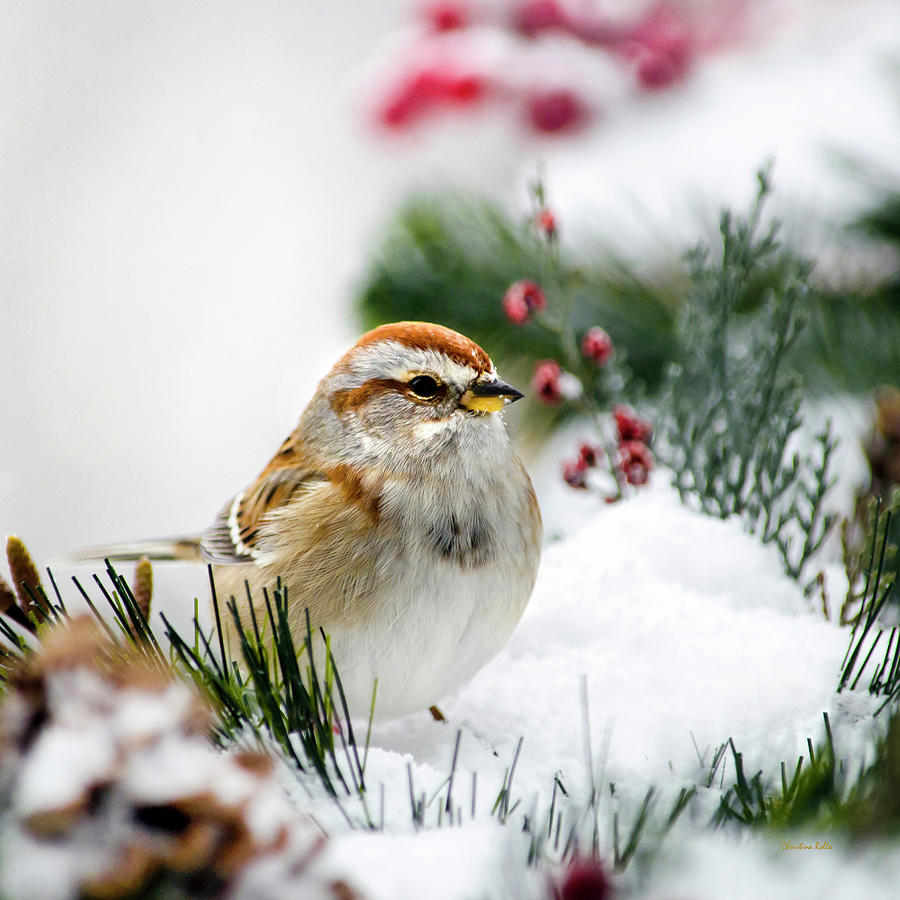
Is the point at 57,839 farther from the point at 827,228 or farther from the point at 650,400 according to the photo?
the point at 827,228

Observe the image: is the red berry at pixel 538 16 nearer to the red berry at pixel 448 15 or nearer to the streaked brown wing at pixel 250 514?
the red berry at pixel 448 15

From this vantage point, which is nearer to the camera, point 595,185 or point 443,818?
point 443,818

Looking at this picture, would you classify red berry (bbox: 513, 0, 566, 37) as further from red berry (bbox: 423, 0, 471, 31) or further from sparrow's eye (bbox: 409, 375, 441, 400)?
sparrow's eye (bbox: 409, 375, 441, 400)

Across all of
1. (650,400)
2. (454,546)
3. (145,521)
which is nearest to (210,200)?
(145,521)

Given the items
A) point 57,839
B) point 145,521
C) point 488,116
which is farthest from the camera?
point 145,521

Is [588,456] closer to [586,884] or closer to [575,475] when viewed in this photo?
[575,475]

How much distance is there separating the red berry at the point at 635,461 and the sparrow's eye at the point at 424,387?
257 millimetres

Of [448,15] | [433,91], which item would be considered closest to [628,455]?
[433,91]

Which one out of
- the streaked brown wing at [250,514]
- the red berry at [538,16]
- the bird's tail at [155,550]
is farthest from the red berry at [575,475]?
the red berry at [538,16]

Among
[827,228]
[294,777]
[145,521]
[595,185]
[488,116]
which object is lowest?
[145,521]

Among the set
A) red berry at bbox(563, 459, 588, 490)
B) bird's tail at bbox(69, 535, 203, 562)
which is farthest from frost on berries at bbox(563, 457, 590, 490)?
bird's tail at bbox(69, 535, 203, 562)

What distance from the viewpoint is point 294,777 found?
70 centimetres

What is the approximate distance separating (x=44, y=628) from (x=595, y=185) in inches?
56.5

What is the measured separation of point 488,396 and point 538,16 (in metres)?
1.23
